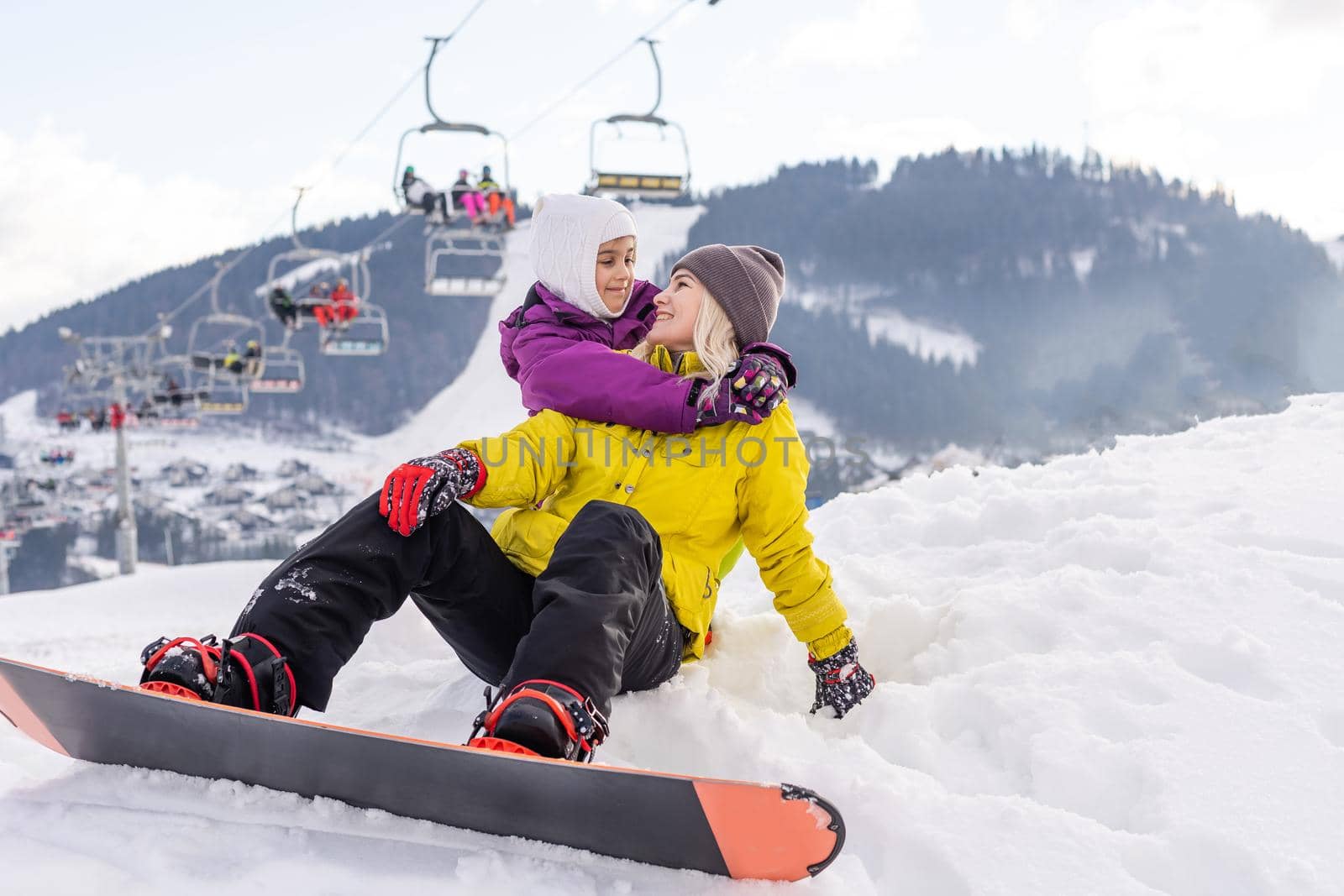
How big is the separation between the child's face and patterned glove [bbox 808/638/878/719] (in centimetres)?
114

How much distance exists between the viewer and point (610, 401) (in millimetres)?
2105

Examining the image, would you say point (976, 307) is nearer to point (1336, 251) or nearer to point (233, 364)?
point (1336, 251)

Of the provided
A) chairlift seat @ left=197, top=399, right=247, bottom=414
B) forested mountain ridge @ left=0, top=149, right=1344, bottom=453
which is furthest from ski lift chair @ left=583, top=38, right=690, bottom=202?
forested mountain ridge @ left=0, top=149, right=1344, bottom=453

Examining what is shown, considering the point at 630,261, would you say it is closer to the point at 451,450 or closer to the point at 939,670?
the point at 451,450

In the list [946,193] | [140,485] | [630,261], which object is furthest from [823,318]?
[630,261]

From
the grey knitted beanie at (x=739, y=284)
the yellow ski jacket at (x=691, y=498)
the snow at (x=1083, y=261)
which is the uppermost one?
the snow at (x=1083, y=261)

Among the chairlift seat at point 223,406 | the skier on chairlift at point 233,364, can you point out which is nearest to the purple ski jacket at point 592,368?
the chairlift seat at point 223,406

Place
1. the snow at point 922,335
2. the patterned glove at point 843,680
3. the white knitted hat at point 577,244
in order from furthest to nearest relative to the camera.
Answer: the snow at point 922,335 < the white knitted hat at point 577,244 < the patterned glove at point 843,680

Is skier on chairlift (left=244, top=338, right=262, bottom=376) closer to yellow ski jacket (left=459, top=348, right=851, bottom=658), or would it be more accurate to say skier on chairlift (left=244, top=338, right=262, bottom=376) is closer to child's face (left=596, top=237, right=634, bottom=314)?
child's face (left=596, top=237, right=634, bottom=314)

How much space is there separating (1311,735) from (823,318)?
79.9 m

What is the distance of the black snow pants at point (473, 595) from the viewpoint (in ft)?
5.01

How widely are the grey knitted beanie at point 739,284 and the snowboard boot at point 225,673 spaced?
1.23m

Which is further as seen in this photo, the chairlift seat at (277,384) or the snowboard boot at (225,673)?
the chairlift seat at (277,384)

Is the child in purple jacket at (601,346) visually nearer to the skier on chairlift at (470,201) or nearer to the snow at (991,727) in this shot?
the snow at (991,727)
